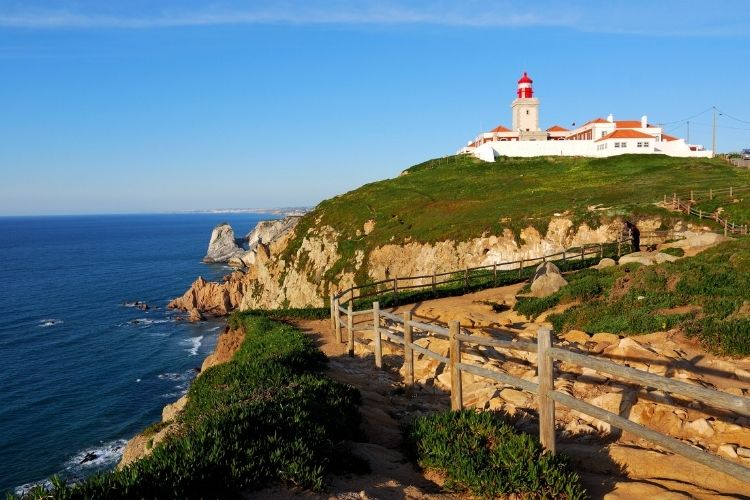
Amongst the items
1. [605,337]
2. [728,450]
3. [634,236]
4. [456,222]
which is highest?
[456,222]

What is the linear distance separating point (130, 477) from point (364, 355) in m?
11.3

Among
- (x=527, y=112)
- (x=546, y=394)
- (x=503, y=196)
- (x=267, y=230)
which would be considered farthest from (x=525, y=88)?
(x=546, y=394)

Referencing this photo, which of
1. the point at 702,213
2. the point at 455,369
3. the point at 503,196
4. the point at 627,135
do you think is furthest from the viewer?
the point at 627,135

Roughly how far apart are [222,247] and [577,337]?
376ft

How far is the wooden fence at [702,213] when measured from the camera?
32.5 metres

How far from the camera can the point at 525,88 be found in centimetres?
9512

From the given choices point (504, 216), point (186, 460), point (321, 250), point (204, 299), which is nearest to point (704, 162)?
point (504, 216)

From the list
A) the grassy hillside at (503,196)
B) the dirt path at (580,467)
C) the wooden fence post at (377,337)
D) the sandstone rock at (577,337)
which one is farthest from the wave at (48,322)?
the sandstone rock at (577,337)

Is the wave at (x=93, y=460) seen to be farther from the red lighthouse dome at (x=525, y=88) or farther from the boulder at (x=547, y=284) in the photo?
the red lighthouse dome at (x=525, y=88)

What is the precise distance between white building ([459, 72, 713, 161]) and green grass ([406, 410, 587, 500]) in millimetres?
82365

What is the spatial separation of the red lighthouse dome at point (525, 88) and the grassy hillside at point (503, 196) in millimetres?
18125

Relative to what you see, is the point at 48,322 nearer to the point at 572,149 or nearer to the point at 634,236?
the point at 634,236

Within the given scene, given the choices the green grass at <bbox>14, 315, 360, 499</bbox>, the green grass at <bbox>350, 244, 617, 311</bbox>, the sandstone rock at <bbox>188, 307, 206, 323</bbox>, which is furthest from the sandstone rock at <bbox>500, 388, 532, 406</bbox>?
the sandstone rock at <bbox>188, 307, 206, 323</bbox>

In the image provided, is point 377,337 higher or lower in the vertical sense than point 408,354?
lower
